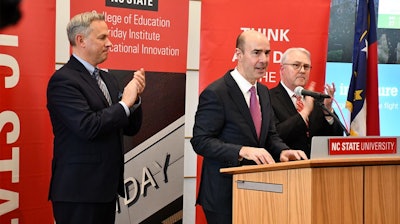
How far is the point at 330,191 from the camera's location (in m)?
2.34

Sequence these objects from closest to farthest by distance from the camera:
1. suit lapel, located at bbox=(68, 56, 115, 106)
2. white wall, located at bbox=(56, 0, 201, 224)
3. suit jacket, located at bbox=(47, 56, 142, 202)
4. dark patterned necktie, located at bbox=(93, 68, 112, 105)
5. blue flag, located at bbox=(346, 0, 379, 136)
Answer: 1. suit jacket, located at bbox=(47, 56, 142, 202)
2. suit lapel, located at bbox=(68, 56, 115, 106)
3. dark patterned necktie, located at bbox=(93, 68, 112, 105)
4. white wall, located at bbox=(56, 0, 201, 224)
5. blue flag, located at bbox=(346, 0, 379, 136)

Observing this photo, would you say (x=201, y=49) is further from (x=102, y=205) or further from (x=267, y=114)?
(x=102, y=205)

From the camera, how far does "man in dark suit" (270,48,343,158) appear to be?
12.4 ft

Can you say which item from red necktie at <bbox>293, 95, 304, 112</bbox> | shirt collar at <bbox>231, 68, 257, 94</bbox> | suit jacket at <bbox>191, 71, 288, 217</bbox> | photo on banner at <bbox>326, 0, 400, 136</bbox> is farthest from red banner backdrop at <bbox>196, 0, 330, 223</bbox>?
suit jacket at <bbox>191, 71, 288, 217</bbox>

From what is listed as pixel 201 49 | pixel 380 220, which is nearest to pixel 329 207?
pixel 380 220

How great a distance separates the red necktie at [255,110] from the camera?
129 inches

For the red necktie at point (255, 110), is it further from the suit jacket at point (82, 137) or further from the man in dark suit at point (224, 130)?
the suit jacket at point (82, 137)

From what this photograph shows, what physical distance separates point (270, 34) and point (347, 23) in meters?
1.20

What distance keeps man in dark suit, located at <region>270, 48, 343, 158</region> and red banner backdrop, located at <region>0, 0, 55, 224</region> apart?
4.88ft

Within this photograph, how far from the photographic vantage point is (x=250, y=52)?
338 cm

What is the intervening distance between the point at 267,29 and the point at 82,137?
2.07m

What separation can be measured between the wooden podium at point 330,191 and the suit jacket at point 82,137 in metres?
0.84

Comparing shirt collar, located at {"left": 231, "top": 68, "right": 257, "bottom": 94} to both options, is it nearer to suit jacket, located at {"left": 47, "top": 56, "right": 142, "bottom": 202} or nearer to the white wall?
suit jacket, located at {"left": 47, "top": 56, "right": 142, "bottom": 202}

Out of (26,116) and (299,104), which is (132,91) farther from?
(299,104)
